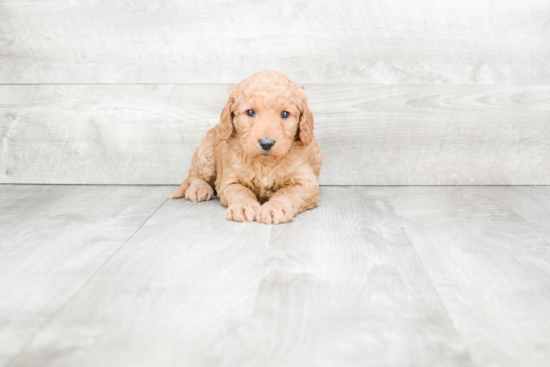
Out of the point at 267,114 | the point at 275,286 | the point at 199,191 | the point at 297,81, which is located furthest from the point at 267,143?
the point at 297,81

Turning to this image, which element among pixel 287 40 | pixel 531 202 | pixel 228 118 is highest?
pixel 287 40

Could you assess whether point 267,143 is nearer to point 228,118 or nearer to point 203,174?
point 228,118

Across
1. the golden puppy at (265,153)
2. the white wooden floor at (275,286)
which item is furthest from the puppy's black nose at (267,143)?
the white wooden floor at (275,286)

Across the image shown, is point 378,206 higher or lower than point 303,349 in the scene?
lower

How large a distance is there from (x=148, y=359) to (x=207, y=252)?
68cm

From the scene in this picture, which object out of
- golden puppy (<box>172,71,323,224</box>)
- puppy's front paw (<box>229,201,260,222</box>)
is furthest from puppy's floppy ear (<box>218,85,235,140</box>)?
puppy's front paw (<box>229,201,260,222</box>)

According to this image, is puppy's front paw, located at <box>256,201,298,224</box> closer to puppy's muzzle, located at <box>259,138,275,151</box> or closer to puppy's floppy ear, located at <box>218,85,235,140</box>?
puppy's muzzle, located at <box>259,138,275,151</box>

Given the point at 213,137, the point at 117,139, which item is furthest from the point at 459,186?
the point at 117,139

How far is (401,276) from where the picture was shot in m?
1.65

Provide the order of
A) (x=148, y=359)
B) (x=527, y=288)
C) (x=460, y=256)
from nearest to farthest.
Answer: (x=148, y=359) < (x=527, y=288) < (x=460, y=256)

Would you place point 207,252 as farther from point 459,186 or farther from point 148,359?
point 459,186

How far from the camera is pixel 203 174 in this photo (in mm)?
2672

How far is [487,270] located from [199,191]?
1.43 metres

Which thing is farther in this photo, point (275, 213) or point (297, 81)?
point (297, 81)
